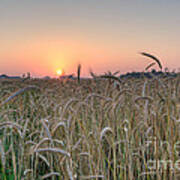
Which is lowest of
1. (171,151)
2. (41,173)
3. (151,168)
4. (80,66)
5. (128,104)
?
(41,173)

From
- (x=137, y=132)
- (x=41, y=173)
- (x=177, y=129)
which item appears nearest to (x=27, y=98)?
(x=41, y=173)

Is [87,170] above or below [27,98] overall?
below

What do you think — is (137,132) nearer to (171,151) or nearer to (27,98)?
(171,151)

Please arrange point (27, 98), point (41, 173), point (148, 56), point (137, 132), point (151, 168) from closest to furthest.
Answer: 1. point (148, 56)
2. point (151, 168)
3. point (137, 132)
4. point (41, 173)
5. point (27, 98)

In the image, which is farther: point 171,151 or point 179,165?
point 179,165

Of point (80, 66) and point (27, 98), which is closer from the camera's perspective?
point (80, 66)

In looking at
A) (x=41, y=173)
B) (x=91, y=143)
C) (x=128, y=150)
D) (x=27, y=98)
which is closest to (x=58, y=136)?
(x=41, y=173)

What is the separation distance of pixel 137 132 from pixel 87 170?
0.72m

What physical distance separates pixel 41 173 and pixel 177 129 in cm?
144

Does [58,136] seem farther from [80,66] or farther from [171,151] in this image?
[171,151]

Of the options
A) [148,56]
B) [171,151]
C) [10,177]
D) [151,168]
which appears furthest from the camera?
[10,177]

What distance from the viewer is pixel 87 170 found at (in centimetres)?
181

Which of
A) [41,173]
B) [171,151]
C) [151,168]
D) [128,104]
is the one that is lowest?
[41,173]

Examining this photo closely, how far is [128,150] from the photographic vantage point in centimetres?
163
